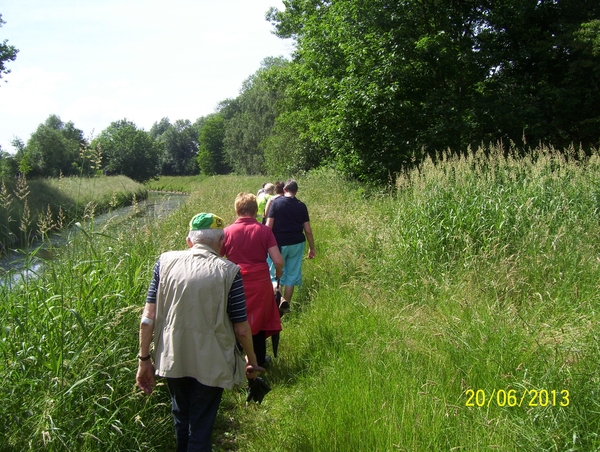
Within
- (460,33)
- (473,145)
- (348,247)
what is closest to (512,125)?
(473,145)

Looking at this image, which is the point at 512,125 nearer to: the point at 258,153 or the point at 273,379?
the point at 273,379

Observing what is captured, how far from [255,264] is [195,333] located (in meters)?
1.82

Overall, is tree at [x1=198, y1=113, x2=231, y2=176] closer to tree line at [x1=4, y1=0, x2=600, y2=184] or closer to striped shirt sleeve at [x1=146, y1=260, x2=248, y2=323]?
tree line at [x1=4, y1=0, x2=600, y2=184]

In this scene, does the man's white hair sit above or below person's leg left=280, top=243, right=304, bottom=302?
above

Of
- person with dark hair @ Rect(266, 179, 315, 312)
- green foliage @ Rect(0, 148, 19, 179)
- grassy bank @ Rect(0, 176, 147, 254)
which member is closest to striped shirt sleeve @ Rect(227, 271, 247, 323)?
grassy bank @ Rect(0, 176, 147, 254)

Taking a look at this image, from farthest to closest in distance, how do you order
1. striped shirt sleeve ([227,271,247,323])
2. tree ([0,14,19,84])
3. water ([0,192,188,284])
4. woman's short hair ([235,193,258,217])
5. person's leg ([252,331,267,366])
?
1. tree ([0,14,19,84])
2. woman's short hair ([235,193,258,217])
3. person's leg ([252,331,267,366])
4. water ([0,192,188,284])
5. striped shirt sleeve ([227,271,247,323])

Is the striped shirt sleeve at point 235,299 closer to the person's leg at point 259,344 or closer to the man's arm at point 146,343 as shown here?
the man's arm at point 146,343

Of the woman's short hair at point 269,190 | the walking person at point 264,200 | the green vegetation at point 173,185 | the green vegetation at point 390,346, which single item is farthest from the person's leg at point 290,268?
the green vegetation at point 173,185

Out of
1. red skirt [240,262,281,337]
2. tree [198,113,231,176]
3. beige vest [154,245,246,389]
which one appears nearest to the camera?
beige vest [154,245,246,389]

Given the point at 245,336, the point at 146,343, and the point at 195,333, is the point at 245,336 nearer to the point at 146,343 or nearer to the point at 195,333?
the point at 195,333

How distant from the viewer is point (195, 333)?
10.1 feet

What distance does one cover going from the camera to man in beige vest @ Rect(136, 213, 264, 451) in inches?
121
